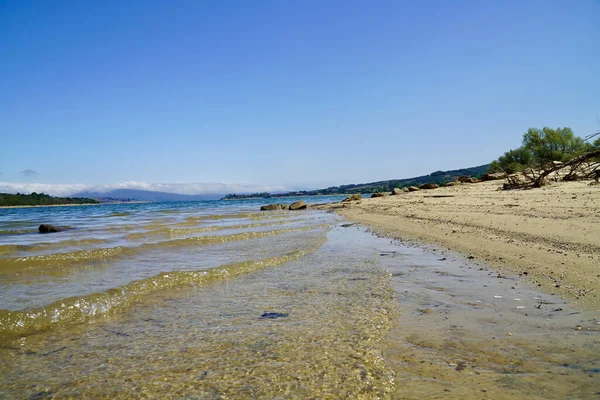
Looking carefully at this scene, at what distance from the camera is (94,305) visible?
198 inches

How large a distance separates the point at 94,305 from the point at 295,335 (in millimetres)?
3146

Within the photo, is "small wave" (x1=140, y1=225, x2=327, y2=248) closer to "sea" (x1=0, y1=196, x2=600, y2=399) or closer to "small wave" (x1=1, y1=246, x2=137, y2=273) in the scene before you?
"small wave" (x1=1, y1=246, x2=137, y2=273)

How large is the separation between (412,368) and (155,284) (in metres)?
4.77

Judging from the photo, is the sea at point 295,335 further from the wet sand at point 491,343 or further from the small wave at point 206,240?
the small wave at point 206,240

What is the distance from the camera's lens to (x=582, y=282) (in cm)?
490

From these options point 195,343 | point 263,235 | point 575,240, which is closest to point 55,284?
point 195,343

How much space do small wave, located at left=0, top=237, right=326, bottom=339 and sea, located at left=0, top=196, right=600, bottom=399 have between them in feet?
0.08

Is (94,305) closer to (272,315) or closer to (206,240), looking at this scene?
(272,315)

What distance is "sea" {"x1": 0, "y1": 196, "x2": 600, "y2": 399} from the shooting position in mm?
2723

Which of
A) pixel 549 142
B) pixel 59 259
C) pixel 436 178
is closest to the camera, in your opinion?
pixel 59 259

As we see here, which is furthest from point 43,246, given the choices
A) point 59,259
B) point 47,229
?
point 47,229

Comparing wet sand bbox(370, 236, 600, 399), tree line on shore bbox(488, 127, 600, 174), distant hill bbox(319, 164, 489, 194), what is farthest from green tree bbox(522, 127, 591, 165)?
wet sand bbox(370, 236, 600, 399)

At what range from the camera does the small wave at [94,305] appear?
173 inches

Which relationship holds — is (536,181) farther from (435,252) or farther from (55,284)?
(55,284)
